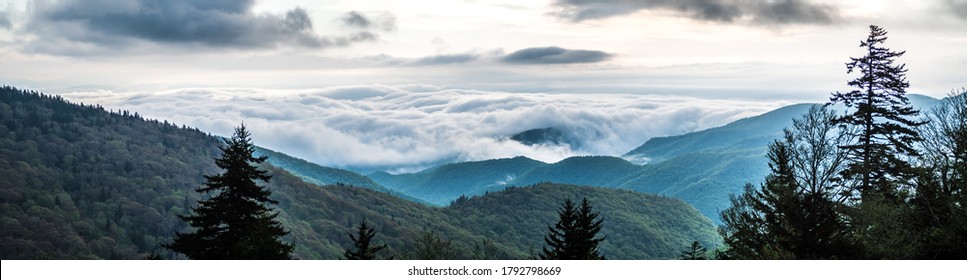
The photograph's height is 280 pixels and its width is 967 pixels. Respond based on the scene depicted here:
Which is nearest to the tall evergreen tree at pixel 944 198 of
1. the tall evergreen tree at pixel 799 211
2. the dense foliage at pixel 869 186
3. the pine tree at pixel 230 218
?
the dense foliage at pixel 869 186

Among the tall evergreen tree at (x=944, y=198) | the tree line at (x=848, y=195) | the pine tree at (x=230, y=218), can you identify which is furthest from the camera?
the pine tree at (x=230, y=218)

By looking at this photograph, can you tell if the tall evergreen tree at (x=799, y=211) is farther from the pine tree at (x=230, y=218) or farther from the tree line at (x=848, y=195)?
the pine tree at (x=230, y=218)

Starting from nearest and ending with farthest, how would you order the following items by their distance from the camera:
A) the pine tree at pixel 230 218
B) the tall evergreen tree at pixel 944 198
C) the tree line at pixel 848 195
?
the tall evergreen tree at pixel 944 198, the tree line at pixel 848 195, the pine tree at pixel 230 218

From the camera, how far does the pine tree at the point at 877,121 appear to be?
3681cm

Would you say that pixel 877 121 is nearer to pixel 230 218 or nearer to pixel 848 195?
pixel 848 195

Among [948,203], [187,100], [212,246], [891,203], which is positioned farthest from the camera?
[187,100]

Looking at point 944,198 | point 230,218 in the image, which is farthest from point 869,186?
point 230,218

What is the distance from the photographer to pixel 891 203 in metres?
31.0

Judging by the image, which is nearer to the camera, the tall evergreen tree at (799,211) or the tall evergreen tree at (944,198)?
the tall evergreen tree at (944,198)

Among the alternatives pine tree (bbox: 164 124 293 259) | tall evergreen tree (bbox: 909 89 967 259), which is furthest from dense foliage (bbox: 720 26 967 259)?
pine tree (bbox: 164 124 293 259)

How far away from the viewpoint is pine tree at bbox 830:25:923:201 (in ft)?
121

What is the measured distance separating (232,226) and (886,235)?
28.4 m
